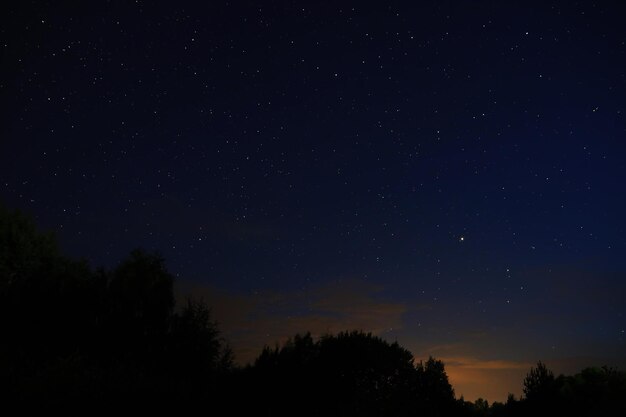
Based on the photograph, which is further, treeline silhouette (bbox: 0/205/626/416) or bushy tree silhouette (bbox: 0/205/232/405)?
bushy tree silhouette (bbox: 0/205/232/405)

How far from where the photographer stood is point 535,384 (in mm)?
27109

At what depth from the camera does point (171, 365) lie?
26.1 meters

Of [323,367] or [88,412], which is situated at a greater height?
[323,367]

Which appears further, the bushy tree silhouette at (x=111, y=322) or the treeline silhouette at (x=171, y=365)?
the bushy tree silhouette at (x=111, y=322)

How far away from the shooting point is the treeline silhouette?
1673cm

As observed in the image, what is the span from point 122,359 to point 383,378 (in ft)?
38.7

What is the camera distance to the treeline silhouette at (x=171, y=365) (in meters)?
16.7

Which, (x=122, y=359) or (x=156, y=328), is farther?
(x=156, y=328)

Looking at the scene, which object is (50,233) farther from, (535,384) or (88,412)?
(535,384)

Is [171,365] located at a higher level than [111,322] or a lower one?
lower

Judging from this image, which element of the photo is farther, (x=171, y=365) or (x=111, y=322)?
(x=111, y=322)

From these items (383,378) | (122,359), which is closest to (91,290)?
(122,359)

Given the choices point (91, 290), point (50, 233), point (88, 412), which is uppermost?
point (50, 233)

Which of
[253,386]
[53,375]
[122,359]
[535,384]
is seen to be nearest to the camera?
[53,375]
